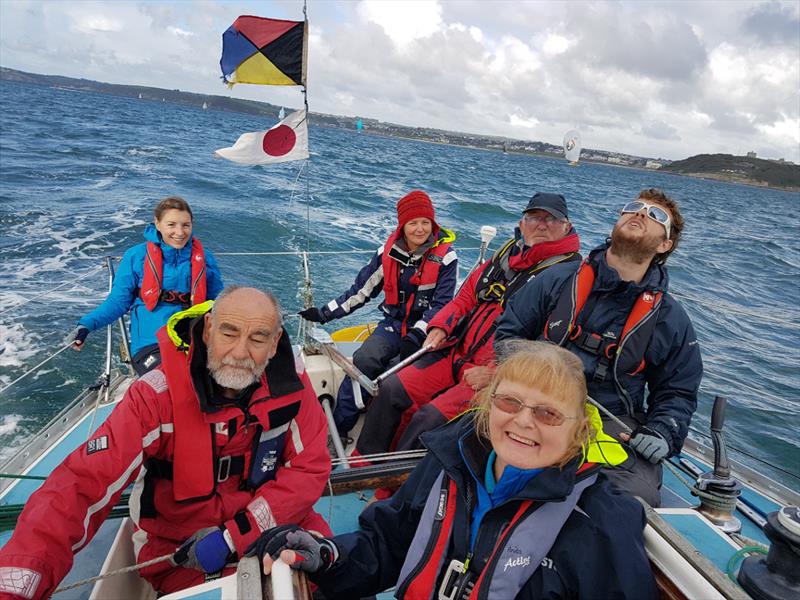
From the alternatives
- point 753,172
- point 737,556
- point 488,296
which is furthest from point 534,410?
point 753,172

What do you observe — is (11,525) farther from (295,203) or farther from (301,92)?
(295,203)

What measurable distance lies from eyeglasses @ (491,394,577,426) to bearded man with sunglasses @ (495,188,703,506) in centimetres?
90

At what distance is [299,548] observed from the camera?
136 cm

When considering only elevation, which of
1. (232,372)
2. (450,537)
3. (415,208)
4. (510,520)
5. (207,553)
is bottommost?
(207,553)

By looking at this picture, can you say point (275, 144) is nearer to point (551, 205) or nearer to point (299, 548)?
point (551, 205)

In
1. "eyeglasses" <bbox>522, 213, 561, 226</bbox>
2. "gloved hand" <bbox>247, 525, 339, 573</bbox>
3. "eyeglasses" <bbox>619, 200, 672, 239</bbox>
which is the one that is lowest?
"gloved hand" <bbox>247, 525, 339, 573</bbox>

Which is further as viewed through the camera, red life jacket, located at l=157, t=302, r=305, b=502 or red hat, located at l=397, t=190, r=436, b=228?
red hat, located at l=397, t=190, r=436, b=228

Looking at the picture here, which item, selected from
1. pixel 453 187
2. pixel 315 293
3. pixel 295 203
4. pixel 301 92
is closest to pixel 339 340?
pixel 301 92

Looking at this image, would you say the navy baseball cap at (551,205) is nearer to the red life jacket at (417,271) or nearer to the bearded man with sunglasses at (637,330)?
the bearded man with sunglasses at (637,330)

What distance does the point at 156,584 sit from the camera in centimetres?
185

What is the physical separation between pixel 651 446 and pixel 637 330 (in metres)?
0.52

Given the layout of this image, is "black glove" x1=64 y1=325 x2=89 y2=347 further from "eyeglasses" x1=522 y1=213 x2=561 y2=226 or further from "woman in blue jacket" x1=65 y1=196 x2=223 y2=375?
"eyeglasses" x1=522 y1=213 x2=561 y2=226

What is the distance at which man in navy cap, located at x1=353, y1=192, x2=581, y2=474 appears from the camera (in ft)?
9.78

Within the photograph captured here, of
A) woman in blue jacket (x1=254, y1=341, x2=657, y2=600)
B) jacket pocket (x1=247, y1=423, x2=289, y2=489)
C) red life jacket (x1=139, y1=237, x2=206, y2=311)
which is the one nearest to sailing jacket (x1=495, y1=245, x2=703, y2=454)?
woman in blue jacket (x1=254, y1=341, x2=657, y2=600)
